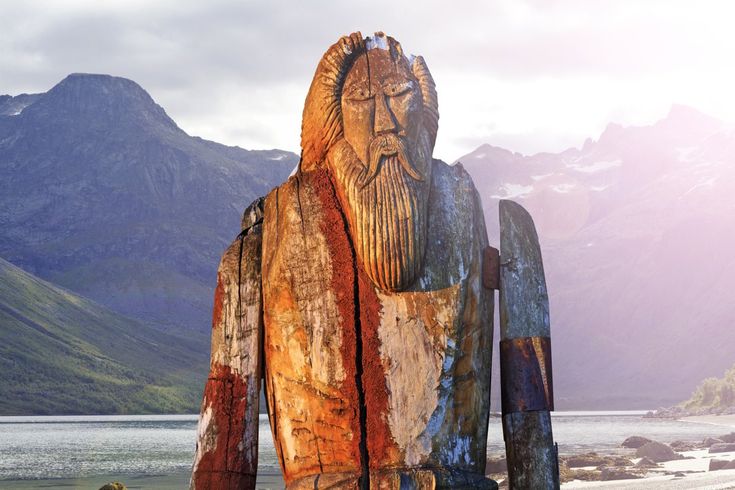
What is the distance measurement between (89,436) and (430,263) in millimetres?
120999

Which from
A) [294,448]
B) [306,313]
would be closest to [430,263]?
[306,313]

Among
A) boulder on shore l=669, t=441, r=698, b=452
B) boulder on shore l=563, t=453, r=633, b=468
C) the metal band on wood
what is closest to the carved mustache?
the metal band on wood

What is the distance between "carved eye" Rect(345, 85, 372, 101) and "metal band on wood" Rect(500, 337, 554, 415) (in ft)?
5.01

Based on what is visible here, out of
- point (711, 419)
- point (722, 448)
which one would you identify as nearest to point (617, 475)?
point (722, 448)

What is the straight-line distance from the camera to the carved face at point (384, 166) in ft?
18.5

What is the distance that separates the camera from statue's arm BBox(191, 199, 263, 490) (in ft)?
19.2

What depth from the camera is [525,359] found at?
19.3ft

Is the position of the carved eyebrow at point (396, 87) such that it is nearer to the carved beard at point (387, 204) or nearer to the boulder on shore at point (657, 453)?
the carved beard at point (387, 204)

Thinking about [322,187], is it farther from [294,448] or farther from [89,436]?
[89,436]

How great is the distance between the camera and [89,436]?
12088 centimetres

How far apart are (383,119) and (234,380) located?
5.29ft

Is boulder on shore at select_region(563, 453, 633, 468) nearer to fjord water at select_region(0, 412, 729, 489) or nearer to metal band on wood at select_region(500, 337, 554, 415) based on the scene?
fjord water at select_region(0, 412, 729, 489)

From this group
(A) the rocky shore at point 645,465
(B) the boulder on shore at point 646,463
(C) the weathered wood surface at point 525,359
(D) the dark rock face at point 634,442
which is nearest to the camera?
(C) the weathered wood surface at point 525,359

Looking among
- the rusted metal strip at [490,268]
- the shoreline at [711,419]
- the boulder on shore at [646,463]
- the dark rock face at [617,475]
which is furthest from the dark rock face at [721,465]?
the shoreline at [711,419]
